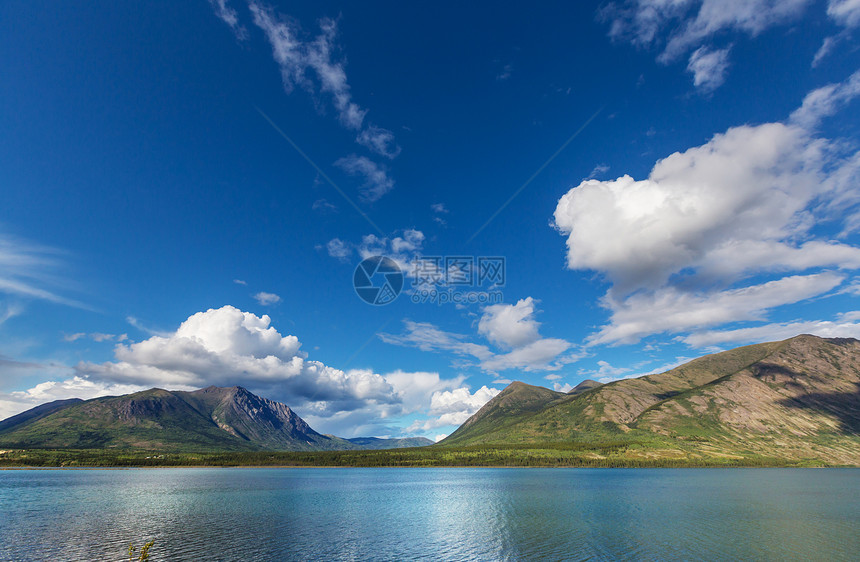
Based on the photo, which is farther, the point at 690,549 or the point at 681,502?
the point at 681,502

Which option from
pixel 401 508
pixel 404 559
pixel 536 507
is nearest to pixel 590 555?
pixel 404 559

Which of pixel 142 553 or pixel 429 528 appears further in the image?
pixel 429 528

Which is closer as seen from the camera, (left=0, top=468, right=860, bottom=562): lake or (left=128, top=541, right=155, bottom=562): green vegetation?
(left=128, top=541, right=155, bottom=562): green vegetation

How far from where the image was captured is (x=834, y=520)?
271 feet

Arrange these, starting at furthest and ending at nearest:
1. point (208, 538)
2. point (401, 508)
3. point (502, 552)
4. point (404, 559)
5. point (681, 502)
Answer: point (681, 502), point (401, 508), point (208, 538), point (502, 552), point (404, 559)

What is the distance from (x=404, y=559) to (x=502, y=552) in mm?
14515

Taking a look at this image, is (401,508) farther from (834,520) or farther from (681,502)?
(834,520)

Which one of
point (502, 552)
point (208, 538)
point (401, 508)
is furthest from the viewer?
point (401, 508)

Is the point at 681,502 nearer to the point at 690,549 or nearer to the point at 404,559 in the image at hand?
the point at 690,549

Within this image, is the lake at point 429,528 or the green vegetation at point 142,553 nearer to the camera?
the green vegetation at point 142,553

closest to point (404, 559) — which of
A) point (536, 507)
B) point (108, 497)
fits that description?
point (536, 507)

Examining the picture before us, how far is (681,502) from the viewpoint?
110750 mm

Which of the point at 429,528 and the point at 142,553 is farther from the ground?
the point at 142,553

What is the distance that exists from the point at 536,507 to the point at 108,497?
122 metres
